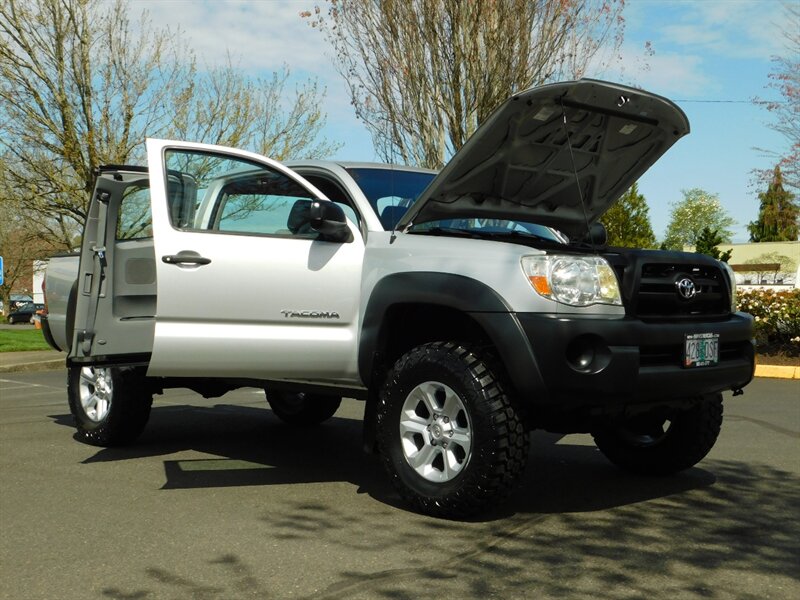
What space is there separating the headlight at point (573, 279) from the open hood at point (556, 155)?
80cm

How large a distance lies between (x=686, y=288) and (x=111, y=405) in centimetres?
409

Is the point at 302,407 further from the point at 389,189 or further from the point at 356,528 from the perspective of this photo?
the point at 356,528

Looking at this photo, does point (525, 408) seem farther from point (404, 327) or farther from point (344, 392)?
point (344, 392)

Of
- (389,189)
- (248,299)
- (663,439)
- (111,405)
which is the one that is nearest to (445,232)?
(389,189)

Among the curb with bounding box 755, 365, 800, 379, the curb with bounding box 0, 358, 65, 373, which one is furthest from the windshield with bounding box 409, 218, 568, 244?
the curb with bounding box 0, 358, 65, 373

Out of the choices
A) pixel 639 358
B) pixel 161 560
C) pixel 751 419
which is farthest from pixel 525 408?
pixel 751 419

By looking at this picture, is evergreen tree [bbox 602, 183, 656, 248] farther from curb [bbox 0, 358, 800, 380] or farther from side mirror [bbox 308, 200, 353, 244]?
side mirror [bbox 308, 200, 353, 244]

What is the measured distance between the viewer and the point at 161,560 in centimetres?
387

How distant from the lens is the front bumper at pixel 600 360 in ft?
13.6

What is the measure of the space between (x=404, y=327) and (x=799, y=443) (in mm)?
3496

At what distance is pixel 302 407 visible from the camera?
25.0 ft

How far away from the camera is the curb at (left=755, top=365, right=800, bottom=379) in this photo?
39.7 feet

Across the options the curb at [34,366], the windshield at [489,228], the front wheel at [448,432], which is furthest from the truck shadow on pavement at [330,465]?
the curb at [34,366]

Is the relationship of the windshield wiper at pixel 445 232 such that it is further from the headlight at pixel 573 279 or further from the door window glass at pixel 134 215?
the door window glass at pixel 134 215
